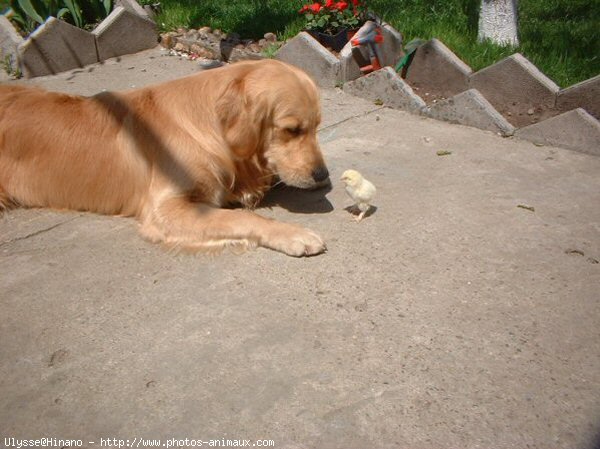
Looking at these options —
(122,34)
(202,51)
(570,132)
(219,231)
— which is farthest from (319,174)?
(122,34)

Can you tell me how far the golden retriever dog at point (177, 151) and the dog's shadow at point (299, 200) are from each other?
0.67ft

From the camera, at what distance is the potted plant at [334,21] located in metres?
5.90

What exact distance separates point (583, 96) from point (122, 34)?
517cm

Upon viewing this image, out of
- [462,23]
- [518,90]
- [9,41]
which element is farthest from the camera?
[462,23]

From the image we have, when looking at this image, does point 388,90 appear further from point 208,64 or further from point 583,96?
point 208,64

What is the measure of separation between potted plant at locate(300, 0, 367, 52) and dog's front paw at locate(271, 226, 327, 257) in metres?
3.56

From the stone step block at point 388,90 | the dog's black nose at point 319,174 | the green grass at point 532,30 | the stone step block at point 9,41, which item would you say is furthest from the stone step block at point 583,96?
the stone step block at point 9,41

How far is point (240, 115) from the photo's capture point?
3.16 meters

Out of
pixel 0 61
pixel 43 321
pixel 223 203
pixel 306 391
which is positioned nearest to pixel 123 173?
pixel 223 203

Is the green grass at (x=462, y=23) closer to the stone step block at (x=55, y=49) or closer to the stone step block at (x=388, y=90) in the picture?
the stone step block at (x=388, y=90)

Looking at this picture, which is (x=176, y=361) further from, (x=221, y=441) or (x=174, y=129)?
(x=174, y=129)

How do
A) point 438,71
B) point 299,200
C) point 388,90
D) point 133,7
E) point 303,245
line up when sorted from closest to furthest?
1. point 303,245
2. point 299,200
3. point 388,90
4. point 438,71
5. point 133,7

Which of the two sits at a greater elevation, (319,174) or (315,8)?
(315,8)

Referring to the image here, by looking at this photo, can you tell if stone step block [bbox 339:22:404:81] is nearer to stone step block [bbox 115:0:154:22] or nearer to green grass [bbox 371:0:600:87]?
green grass [bbox 371:0:600:87]
